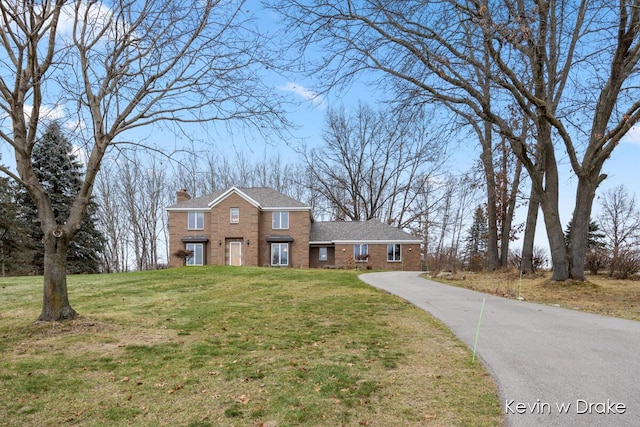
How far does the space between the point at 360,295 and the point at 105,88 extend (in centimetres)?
829

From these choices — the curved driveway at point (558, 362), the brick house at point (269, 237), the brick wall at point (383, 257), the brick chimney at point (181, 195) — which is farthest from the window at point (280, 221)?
the curved driveway at point (558, 362)

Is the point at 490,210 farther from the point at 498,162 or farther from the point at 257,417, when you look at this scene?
the point at 257,417

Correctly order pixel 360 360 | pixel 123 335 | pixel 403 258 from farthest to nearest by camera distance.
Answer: pixel 403 258
pixel 123 335
pixel 360 360

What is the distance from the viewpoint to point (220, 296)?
484 inches

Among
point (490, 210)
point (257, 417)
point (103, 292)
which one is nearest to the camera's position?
point (257, 417)

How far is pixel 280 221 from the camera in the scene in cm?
3347

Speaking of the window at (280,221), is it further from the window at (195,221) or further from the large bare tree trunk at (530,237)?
the large bare tree trunk at (530,237)

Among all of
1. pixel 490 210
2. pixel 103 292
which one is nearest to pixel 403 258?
pixel 490 210

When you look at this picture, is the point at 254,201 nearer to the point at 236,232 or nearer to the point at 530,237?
the point at 236,232

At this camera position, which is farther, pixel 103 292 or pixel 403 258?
pixel 403 258

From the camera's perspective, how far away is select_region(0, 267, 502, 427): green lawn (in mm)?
3637

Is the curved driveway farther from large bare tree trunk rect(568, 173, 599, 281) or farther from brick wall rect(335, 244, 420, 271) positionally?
brick wall rect(335, 244, 420, 271)

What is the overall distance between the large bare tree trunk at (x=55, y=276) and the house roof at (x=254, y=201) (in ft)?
81.2

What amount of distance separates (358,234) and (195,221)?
13.8 m
